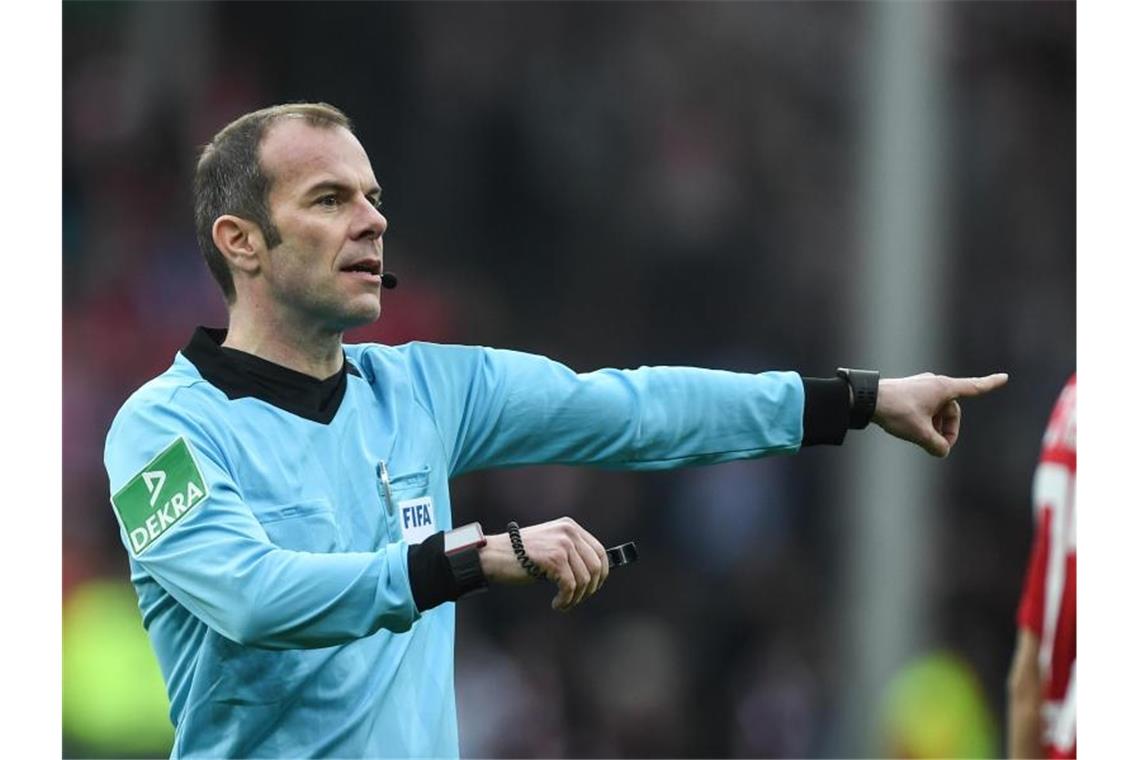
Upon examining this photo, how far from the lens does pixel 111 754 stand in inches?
301

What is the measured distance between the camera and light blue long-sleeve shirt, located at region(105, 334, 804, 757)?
9.23 feet

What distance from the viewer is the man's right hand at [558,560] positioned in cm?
271

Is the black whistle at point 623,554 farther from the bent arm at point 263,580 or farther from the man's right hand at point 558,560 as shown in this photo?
the bent arm at point 263,580

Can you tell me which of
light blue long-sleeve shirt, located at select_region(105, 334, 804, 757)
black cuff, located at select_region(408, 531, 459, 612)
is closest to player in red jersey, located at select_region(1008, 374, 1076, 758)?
light blue long-sleeve shirt, located at select_region(105, 334, 804, 757)

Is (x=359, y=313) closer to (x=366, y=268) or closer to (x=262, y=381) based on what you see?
(x=366, y=268)

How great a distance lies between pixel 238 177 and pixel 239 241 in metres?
0.12

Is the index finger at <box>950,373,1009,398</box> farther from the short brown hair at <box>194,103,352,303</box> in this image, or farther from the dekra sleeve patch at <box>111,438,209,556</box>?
the dekra sleeve patch at <box>111,438,209,556</box>

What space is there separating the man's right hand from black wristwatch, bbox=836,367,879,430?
2.74ft

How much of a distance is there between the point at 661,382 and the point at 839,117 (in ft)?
21.2

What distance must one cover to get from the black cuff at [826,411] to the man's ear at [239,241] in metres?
1.07

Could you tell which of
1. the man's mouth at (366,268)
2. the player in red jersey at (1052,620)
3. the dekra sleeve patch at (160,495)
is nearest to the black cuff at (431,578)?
the dekra sleeve patch at (160,495)

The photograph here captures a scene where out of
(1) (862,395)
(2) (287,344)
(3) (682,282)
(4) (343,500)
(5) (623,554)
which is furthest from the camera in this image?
(3) (682,282)

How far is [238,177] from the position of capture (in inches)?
131

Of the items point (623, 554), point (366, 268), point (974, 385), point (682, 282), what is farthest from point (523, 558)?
point (682, 282)
